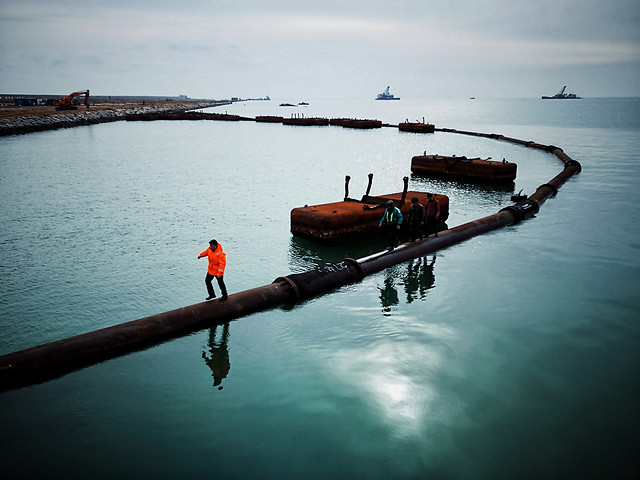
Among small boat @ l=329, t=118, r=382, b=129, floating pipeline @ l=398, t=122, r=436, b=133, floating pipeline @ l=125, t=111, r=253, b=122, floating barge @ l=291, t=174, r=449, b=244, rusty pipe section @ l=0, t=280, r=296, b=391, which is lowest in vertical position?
rusty pipe section @ l=0, t=280, r=296, b=391

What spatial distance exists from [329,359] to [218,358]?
2.43 meters

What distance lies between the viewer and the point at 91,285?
1279cm

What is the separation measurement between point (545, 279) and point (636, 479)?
8.59m

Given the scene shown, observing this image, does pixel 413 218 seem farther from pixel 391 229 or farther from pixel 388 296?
pixel 388 296

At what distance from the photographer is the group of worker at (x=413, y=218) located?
13758 millimetres

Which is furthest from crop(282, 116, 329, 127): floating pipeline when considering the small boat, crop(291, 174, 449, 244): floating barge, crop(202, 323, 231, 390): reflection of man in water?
crop(202, 323, 231, 390): reflection of man in water

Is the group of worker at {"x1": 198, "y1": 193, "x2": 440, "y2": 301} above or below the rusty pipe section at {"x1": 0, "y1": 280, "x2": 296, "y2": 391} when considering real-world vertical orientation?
above

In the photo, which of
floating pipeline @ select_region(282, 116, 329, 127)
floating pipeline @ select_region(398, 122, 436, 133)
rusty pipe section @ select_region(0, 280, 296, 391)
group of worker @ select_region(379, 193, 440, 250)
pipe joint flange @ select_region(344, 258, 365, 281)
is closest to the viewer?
rusty pipe section @ select_region(0, 280, 296, 391)

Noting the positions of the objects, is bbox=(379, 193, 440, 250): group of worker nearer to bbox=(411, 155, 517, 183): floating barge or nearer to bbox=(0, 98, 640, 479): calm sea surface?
bbox=(0, 98, 640, 479): calm sea surface

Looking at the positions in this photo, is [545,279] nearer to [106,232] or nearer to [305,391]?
[305,391]

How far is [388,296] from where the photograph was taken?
12.7 m

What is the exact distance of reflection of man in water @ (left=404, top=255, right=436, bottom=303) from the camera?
42.9 feet

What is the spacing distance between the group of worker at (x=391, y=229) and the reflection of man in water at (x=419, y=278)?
0.95 metres

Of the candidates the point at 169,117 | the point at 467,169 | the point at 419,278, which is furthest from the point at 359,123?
the point at 419,278
